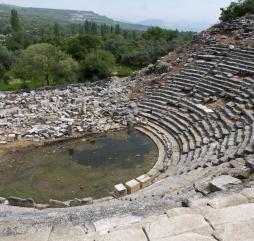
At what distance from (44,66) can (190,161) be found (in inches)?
809

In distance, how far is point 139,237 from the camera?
4215 mm

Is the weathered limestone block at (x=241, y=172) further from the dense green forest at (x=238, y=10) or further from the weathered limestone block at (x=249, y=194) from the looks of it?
the dense green forest at (x=238, y=10)

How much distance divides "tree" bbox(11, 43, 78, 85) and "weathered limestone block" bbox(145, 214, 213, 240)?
26115 millimetres

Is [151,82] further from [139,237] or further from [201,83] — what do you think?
[139,237]

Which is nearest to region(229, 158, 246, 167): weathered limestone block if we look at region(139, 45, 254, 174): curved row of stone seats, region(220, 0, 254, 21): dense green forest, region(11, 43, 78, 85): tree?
region(139, 45, 254, 174): curved row of stone seats

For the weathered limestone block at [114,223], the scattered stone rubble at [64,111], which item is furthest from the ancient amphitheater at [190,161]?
the scattered stone rubble at [64,111]

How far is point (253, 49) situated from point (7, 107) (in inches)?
494

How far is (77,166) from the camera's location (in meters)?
12.9

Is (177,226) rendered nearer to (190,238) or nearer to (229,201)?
(190,238)

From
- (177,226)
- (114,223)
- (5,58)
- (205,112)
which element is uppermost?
(177,226)

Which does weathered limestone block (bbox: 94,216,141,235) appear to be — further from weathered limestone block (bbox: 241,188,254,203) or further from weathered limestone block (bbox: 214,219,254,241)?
weathered limestone block (bbox: 241,188,254,203)

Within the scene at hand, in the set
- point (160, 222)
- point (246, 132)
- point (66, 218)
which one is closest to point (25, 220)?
point (66, 218)

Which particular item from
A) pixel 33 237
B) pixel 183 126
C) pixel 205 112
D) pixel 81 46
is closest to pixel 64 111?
pixel 183 126

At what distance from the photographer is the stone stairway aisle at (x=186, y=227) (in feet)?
13.4
